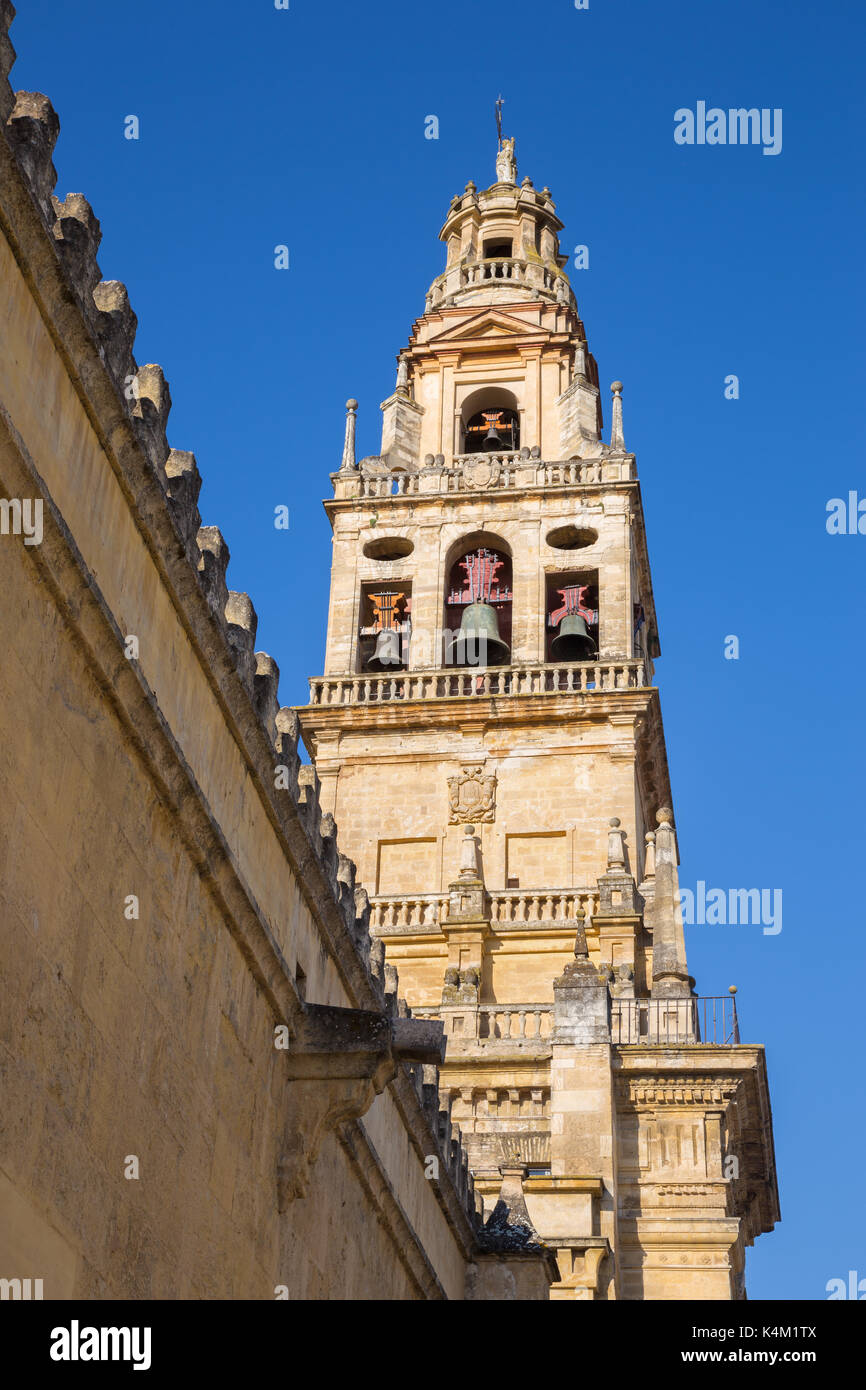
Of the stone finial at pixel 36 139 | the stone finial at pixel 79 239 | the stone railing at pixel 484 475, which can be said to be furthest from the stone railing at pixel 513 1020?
the stone finial at pixel 36 139

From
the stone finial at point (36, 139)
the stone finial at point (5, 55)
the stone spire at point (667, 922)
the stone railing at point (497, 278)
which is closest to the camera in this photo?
the stone finial at point (5, 55)

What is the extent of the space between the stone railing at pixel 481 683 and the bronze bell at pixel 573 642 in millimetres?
993

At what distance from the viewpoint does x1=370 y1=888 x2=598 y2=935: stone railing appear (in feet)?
105

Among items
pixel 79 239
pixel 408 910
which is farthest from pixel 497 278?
pixel 79 239

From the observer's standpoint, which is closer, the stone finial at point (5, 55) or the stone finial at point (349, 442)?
the stone finial at point (5, 55)

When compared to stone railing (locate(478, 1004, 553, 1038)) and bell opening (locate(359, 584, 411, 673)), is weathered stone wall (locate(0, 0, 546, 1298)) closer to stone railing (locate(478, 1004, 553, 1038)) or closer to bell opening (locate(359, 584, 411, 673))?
stone railing (locate(478, 1004, 553, 1038))

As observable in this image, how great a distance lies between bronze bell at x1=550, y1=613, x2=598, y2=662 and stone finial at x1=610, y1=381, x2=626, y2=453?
410 cm

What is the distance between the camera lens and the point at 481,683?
35656 mm

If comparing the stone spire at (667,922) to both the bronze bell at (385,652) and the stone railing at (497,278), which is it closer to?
the bronze bell at (385,652)

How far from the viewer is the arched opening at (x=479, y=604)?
119 feet

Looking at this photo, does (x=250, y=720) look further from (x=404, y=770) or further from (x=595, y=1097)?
(x=404, y=770)

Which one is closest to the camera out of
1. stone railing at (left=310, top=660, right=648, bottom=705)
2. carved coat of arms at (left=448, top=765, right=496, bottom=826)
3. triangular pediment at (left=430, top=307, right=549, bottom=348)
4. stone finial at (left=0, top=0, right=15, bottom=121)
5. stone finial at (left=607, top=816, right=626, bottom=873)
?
stone finial at (left=0, top=0, right=15, bottom=121)

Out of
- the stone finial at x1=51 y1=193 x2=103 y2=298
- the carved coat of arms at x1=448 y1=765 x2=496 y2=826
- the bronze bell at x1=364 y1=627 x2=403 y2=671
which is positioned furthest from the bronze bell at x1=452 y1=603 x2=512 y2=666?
the stone finial at x1=51 y1=193 x2=103 y2=298

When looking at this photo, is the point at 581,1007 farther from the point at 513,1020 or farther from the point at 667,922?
the point at 667,922
